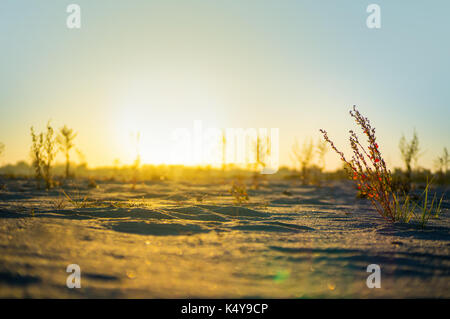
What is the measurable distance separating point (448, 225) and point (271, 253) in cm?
284

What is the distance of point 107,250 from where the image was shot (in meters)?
2.69

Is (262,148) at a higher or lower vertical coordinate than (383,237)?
higher

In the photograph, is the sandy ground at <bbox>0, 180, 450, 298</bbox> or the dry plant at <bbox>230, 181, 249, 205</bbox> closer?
the sandy ground at <bbox>0, 180, 450, 298</bbox>

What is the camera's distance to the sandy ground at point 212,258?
202 centimetres

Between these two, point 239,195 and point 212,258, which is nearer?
point 212,258

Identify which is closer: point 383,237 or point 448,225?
point 383,237

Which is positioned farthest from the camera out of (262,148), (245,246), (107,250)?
(262,148)

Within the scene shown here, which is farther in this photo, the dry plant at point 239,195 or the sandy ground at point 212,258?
the dry plant at point 239,195

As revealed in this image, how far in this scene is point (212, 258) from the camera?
8.63 feet

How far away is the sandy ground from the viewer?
2.02 metres

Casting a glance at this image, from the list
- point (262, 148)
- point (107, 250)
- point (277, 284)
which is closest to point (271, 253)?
point (277, 284)
